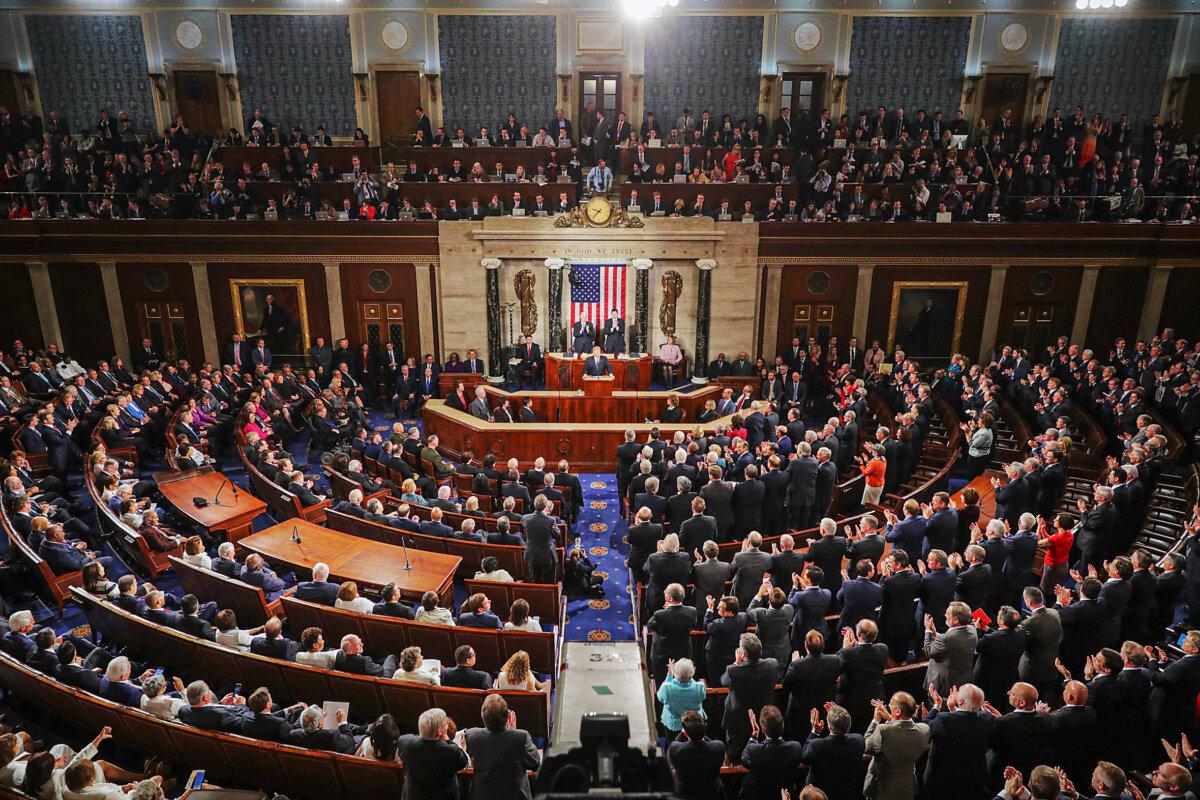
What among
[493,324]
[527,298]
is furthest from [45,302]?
[527,298]

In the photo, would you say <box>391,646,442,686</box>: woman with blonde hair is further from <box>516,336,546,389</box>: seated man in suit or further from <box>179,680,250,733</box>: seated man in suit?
<box>516,336,546,389</box>: seated man in suit

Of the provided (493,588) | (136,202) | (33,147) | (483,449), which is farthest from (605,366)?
(33,147)

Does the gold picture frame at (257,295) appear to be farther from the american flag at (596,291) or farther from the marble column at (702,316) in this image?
the marble column at (702,316)

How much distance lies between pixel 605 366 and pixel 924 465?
6.18 m

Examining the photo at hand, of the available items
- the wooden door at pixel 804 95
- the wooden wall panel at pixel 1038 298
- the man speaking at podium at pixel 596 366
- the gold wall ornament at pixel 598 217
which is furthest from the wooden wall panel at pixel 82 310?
the wooden wall panel at pixel 1038 298

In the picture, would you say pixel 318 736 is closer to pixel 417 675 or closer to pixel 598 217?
pixel 417 675

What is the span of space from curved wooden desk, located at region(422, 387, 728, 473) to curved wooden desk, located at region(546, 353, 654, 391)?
1.18 metres

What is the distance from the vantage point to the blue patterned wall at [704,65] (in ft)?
63.4

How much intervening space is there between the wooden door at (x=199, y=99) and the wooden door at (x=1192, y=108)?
24708 mm

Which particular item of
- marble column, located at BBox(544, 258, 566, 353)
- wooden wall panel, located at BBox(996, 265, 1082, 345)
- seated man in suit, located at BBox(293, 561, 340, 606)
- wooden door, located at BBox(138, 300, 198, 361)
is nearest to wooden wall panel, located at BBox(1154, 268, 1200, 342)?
wooden wall panel, located at BBox(996, 265, 1082, 345)

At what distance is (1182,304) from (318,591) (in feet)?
60.2

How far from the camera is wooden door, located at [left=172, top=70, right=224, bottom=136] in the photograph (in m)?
19.3

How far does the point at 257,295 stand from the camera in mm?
16859

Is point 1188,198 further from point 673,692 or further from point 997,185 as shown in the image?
point 673,692
